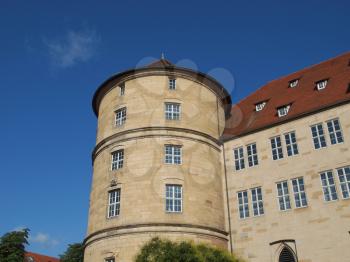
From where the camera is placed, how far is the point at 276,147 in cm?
2803

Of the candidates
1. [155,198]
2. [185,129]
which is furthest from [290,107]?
[155,198]

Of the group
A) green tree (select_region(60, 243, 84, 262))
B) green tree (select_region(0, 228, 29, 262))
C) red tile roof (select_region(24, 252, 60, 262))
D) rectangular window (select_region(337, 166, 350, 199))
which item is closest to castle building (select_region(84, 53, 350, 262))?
rectangular window (select_region(337, 166, 350, 199))

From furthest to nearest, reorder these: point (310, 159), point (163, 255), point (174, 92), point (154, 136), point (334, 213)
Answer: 1. point (174, 92)
2. point (154, 136)
3. point (310, 159)
4. point (334, 213)
5. point (163, 255)

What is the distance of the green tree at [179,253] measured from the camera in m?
18.8

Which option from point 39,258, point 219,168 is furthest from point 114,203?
point 39,258

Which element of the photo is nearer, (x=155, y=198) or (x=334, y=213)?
(x=334, y=213)

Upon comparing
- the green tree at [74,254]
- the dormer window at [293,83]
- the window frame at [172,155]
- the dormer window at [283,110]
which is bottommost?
the green tree at [74,254]

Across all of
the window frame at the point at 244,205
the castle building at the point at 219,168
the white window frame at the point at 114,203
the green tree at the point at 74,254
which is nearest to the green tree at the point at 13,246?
the green tree at the point at 74,254

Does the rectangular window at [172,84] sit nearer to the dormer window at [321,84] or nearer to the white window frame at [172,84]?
the white window frame at [172,84]

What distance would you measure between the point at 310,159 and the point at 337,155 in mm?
1764

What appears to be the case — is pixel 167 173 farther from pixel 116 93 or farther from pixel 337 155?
pixel 337 155

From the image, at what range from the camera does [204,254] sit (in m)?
19.8

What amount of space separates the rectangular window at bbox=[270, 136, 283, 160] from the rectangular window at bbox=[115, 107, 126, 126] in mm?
11326

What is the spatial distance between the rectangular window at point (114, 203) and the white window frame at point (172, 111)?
6.73m
